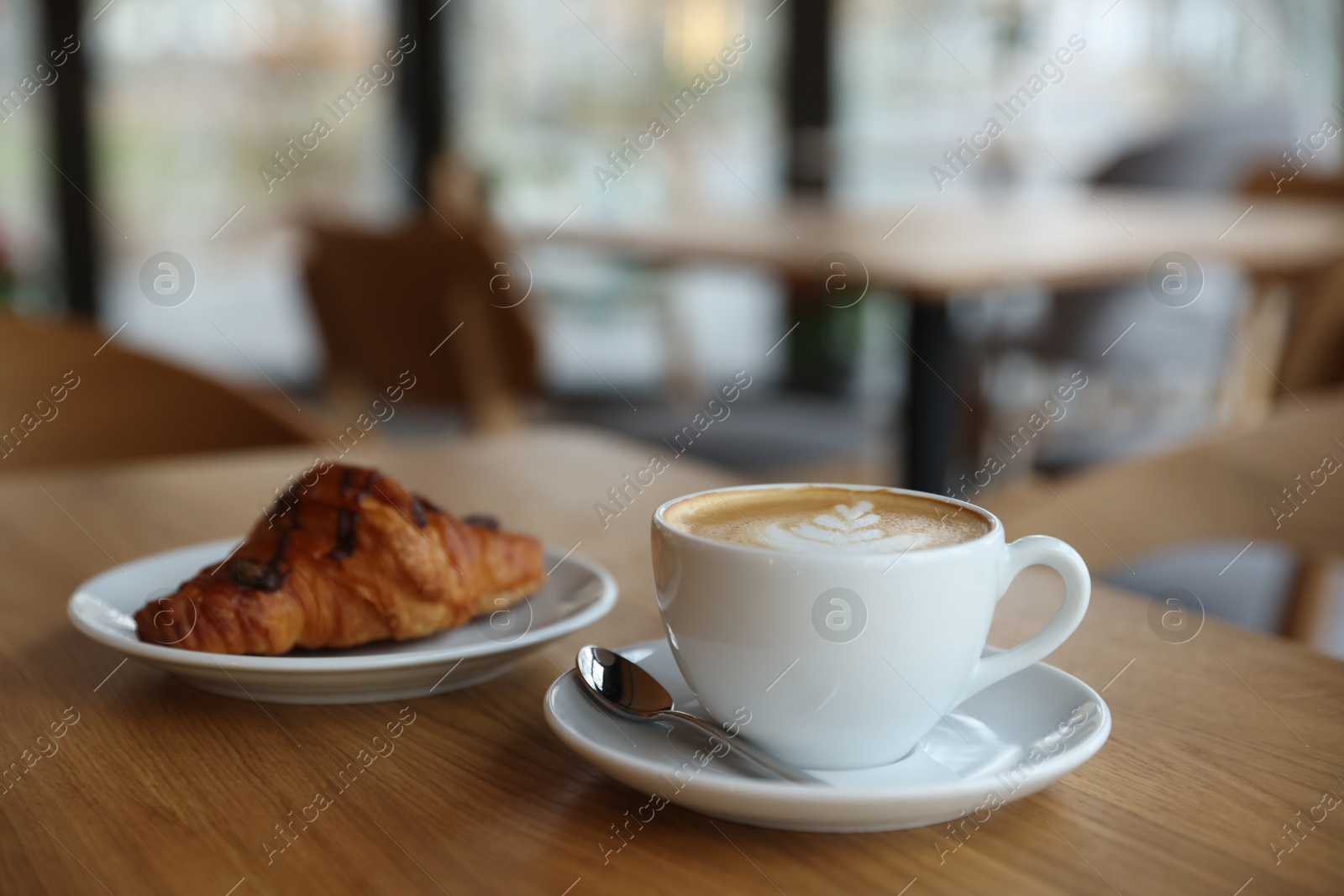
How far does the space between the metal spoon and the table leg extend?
1.79 metres

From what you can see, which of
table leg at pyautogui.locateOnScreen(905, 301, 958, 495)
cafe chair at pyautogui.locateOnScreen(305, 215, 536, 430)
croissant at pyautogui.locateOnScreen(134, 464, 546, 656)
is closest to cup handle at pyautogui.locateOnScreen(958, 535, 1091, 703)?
croissant at pyautogui.locateOnScreen(134, 464, 546, 656)

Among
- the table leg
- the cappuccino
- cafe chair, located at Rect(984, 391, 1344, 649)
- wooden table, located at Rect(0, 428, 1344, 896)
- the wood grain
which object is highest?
the cappuccino

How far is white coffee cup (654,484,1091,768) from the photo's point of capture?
1.48ft

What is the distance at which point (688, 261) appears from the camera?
7.97 ft

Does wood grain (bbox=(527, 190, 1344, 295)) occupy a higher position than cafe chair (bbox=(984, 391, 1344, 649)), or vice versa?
cafe chair (bbox=(984, 391, 1344, 649))

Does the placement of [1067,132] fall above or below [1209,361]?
above

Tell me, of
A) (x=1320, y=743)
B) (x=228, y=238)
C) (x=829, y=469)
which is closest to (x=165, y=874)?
(x=1320, y=743)

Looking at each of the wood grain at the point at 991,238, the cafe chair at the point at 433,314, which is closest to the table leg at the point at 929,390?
the wood grain at the point at 991,238

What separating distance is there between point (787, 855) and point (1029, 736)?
0.12 meters

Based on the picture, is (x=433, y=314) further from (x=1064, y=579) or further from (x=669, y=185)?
(x=1064, y=579)

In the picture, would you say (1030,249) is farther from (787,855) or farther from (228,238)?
(228,238)

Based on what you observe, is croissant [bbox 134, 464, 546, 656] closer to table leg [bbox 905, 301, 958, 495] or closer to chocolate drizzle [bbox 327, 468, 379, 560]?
chocolate drizzle [bbox 327, 468, 379, 560]

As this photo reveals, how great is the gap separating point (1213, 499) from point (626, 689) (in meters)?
0.65

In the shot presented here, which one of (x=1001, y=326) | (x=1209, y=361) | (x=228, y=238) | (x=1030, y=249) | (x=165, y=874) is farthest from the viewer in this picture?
(x=228, y=238)
